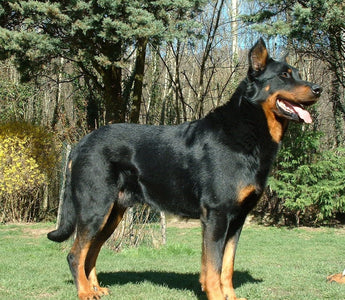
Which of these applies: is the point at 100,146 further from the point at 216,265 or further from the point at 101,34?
the point at 101,34

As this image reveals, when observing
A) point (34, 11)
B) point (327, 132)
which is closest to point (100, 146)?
point (34, 11)

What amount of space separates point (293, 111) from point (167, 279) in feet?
9.26

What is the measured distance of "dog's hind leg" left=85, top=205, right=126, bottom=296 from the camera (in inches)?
198

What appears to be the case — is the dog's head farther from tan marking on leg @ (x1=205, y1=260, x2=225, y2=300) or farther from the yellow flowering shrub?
the yellow flowering shrub

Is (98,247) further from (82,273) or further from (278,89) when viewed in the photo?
(278,89)

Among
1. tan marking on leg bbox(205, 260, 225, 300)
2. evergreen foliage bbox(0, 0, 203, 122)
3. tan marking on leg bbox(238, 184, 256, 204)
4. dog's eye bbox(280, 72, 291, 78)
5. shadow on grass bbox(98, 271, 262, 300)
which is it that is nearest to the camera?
tan marking on leg bbox(205, 260, 225, 300)

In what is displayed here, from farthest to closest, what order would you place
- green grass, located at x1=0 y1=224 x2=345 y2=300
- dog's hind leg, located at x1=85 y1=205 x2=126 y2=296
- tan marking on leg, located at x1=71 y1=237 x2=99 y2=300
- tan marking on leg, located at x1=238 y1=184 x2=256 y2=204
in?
dog's hind leg, located at x1=85 y1=205 x2=126 y2=296 → green grass, located at x1=0 y1=224 x2=345 y2=300 → tan marking on leg, located at x1=71 y1=237 x2=99 y2=300 → tan marking on leg, located at x1=238 y1=184 x2=256 y2=204

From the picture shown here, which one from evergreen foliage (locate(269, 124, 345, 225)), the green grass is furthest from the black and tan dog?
evergreen foliage (locate(269, 124, 345, 225))

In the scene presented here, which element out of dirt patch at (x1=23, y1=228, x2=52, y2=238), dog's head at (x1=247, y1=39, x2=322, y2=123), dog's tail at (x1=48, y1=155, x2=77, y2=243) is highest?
dog's head at (x1=247, y1=39, x2=322, y2=123)

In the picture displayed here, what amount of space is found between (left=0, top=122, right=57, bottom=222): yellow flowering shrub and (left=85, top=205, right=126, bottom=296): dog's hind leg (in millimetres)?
9739

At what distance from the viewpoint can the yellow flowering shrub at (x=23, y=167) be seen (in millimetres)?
14250

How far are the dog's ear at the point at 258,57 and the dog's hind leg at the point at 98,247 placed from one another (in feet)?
7.26

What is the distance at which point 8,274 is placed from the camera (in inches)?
241

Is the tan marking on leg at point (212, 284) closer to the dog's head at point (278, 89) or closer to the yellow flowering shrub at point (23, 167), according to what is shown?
the dog's head at point (278, 89)
